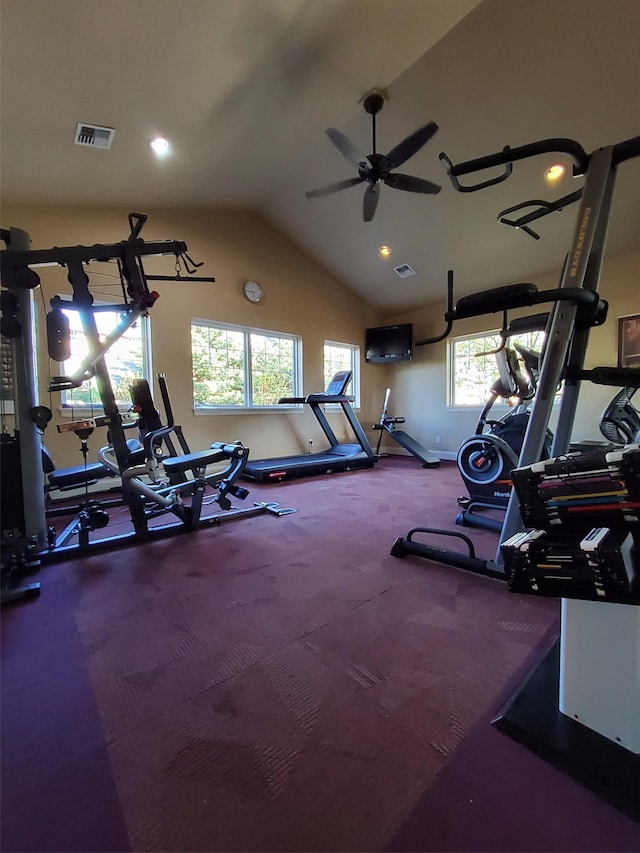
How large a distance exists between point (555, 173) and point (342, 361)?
13.8 feet

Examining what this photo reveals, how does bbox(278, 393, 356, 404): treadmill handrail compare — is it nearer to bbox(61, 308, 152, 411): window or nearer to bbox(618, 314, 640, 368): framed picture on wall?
bbox(61, 308, 152, 411): window

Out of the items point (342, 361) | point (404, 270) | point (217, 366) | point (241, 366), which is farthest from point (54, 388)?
point (404, 270)

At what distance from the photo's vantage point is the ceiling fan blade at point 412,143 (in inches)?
121

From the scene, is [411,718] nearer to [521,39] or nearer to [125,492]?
[125,492]

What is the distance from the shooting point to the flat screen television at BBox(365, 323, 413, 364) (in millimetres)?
7082

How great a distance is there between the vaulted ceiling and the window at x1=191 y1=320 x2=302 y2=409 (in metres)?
1.76

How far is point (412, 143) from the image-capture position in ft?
10.6

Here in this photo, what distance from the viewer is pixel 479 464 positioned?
305 centimetres

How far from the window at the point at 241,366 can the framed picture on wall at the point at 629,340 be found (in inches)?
188

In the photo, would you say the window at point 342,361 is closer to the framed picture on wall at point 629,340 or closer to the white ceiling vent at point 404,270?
the white ceiling vent at point 404,270

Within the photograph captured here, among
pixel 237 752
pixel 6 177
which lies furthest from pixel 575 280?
pixel 6 177

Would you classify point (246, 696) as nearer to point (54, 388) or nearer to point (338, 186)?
point (54, 388)

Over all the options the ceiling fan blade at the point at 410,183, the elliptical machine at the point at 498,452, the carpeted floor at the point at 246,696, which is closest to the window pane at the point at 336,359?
the ceiling fan blade at the point at 410,183

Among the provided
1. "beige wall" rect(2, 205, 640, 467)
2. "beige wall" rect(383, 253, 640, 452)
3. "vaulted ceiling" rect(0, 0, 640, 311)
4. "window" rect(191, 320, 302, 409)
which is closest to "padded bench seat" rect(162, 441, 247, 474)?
"beige wall" rect(2, 205, 640, 467)
